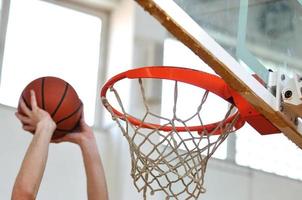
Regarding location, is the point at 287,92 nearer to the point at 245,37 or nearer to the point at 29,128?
the point at 245,37

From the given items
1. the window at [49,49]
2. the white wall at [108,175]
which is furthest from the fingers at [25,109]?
the window at [49,49]

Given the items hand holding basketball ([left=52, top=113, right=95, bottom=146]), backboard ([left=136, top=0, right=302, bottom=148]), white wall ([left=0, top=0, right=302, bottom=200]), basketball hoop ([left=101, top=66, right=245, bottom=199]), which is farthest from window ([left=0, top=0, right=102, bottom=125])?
backboard ([left=136, top=0, right=302, bottom=148])

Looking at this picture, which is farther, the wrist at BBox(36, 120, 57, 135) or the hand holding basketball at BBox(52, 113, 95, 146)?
the hand holding basketball at BBox(52, 113, 95, 146)

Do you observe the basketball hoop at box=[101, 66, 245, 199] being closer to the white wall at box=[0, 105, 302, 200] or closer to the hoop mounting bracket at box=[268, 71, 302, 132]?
the hoop mounting bracket at box=[268, 71, 302, 132]

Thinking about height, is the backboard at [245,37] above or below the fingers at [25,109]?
above

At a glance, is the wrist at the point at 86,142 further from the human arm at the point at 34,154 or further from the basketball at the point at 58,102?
the human arm at the point at 34,154

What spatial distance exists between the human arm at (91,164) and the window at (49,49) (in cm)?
95

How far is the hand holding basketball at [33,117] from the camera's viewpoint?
5.45 feet

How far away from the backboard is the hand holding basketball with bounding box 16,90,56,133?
0.51 metres

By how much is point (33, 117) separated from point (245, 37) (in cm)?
61

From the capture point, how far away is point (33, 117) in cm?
171

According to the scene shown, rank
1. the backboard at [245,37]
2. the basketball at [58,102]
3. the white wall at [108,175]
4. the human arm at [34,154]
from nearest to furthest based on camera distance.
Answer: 1. the backboard at [245,37]
2. the human arm at [34,154]
3. the basketball at [58,102]
4. the white wall at [108,175]

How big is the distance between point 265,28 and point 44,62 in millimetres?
1495

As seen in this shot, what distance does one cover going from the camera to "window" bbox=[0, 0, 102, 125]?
276 cm
